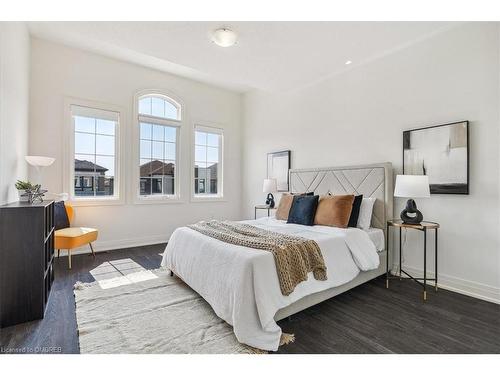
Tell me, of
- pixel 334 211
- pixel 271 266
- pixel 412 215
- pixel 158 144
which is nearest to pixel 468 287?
pixel 412 215

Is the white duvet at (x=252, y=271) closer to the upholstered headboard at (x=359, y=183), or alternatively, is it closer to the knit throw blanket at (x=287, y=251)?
the knit throw blanket at (x=287, y=251)

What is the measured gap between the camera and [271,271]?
6.54 feet

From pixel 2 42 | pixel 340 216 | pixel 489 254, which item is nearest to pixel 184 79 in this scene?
pixel 2 42

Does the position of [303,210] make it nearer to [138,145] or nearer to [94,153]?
[138,145]

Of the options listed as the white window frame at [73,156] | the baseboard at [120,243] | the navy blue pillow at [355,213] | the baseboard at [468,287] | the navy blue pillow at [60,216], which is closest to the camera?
the baseboard at [468,287]

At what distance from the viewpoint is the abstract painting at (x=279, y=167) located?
16.0ft

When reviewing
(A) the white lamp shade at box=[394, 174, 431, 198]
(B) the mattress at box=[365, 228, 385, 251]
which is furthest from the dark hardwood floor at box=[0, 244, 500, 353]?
(A) the white lamp shade at box=[394, 174, 431, 198]

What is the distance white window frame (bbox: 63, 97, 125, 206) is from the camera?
4055 millimetres

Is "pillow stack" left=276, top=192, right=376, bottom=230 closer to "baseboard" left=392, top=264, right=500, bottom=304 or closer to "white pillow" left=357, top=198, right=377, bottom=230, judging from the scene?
"white pillow" left=357, top=198, right=377, bottom=230

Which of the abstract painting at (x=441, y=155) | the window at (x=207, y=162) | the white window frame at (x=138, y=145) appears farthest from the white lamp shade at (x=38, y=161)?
the abstract painting at (x=441, y=155)

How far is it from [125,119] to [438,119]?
15.3ft

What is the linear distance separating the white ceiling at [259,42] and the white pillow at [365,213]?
194 cm

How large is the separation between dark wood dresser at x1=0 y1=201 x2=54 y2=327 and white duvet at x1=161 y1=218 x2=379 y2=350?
1.20 meters
